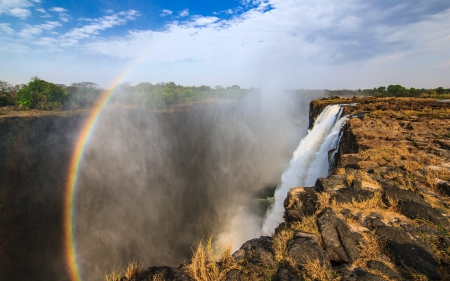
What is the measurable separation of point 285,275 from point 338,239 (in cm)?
109

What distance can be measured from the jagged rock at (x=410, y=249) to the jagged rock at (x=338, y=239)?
0.40m

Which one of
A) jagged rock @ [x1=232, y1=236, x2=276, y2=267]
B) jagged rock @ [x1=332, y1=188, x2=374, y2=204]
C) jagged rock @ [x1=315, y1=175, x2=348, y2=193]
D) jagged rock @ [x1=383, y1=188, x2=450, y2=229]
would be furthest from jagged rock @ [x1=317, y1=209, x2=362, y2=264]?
jagged rock @ [x1=383, y1=188, x2=450, y2=229]

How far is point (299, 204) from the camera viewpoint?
14.6 feet

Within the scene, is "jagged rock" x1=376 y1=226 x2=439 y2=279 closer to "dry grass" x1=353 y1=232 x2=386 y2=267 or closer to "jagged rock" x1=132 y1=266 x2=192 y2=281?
"dry grass" x1=353 y1=232 x2=386 y2=267

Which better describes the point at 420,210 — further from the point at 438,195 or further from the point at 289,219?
the point at 289,219

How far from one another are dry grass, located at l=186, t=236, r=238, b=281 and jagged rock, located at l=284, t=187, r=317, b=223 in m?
1.56

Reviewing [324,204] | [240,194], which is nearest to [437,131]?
[324,204]

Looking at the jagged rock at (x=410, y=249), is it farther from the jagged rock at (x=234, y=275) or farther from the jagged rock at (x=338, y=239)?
the jagged rock at (x=234, y=275)

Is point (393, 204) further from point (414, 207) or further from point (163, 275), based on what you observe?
point (163, 275)

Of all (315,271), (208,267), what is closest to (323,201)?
(315,271)

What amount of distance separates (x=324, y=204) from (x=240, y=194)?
16.1 metres

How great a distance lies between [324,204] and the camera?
13.5 feet

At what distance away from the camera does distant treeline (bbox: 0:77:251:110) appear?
1132 inches

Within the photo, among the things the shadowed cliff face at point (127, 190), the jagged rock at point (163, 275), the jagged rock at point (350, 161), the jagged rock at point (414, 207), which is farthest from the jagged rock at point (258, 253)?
the shadowed cliff face at point (127, 190)
